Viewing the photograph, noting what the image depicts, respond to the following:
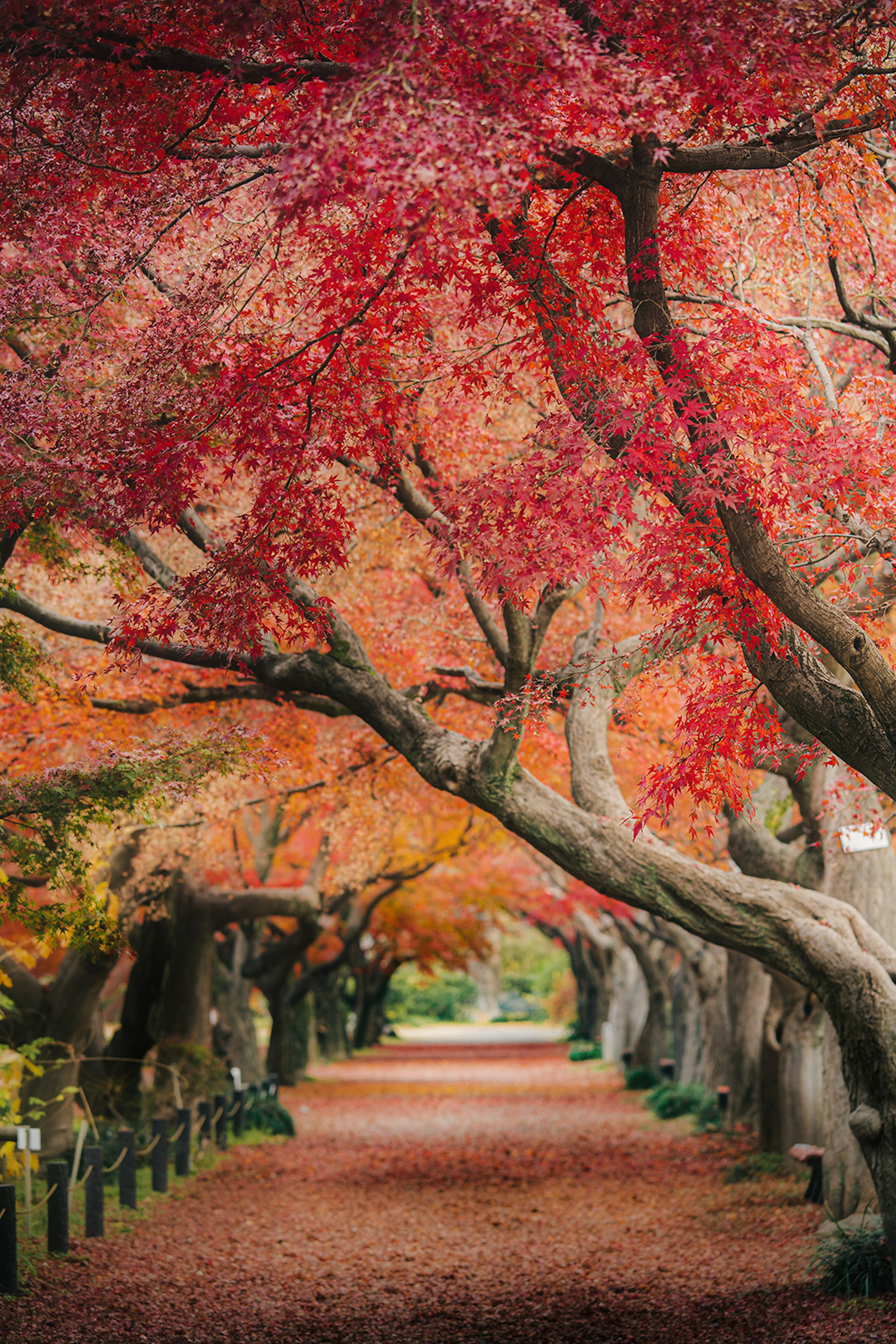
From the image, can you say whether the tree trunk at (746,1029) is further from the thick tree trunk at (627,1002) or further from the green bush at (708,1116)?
the thick tree trunk at (627,1002)

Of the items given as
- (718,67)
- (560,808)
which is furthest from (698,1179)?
(718,67)

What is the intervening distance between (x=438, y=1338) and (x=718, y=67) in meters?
7.54

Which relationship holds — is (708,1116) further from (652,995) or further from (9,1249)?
(9,1249)

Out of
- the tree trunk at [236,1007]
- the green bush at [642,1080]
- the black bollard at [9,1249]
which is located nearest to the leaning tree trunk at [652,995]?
the green bush at [642,1080]

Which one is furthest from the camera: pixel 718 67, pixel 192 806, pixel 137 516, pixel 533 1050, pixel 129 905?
pixel 533 1050

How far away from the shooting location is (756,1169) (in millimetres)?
→ 13852

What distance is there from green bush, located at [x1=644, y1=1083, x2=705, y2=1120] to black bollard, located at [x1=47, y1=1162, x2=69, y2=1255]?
13.6 meters

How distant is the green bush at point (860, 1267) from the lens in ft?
26.2

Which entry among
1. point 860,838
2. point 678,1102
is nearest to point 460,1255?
point 860,838

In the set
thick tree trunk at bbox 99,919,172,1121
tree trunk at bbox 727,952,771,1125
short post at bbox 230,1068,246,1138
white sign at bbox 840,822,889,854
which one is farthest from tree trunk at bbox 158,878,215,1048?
white sign at bbox 840,822,889,854

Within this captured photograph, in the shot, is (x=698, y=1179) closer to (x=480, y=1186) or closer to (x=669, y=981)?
(x=480, y=1186)

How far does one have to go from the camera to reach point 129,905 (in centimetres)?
1436

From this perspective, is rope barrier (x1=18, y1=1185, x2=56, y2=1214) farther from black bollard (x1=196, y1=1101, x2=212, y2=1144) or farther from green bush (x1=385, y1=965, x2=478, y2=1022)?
green bush (x1=385, y1=965, x2=478, y2=1022)

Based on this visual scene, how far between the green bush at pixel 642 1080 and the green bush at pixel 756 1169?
12922 mm
